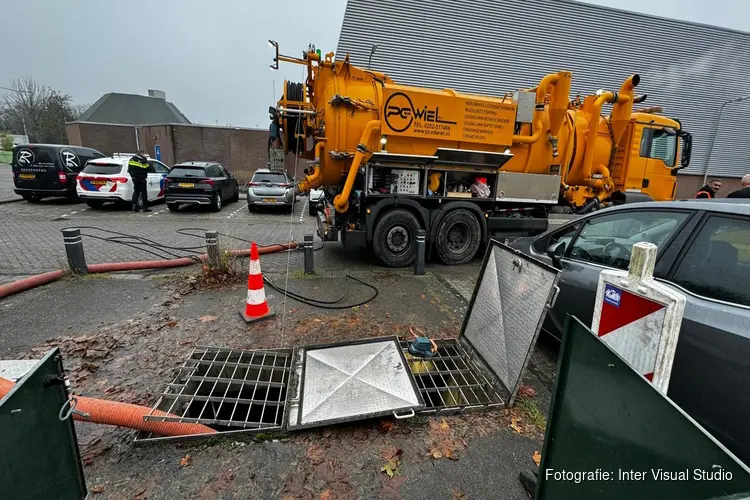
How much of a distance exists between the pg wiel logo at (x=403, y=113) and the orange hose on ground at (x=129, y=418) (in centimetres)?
501

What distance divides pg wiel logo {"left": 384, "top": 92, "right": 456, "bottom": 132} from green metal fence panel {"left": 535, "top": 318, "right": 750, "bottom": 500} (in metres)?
5.00

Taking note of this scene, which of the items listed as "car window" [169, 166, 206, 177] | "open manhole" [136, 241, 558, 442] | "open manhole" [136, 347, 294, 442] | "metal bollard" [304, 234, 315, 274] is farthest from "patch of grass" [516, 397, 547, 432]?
"car window" [169, 166, 206, 177]

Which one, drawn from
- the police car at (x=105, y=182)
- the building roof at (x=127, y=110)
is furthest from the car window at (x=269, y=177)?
the building roof at (x=127, y=110)

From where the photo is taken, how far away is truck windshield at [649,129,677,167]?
7357mm

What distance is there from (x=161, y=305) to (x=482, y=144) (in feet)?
18.6

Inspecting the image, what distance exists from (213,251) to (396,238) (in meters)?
3.07

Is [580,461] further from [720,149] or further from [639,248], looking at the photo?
[720,149]

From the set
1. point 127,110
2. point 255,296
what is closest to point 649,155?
point 255,296

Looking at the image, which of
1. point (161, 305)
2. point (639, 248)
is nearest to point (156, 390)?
point (161, 305)

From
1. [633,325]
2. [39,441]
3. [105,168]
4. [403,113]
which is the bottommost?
[39,441]

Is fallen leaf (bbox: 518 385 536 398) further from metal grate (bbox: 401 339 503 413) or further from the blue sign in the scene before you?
the blue sign

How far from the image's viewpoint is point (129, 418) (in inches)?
90.4

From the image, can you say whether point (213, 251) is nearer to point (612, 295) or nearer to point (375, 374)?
point (375, 374)

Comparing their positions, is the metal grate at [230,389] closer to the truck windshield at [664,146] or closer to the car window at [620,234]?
the car window at [620,234]
